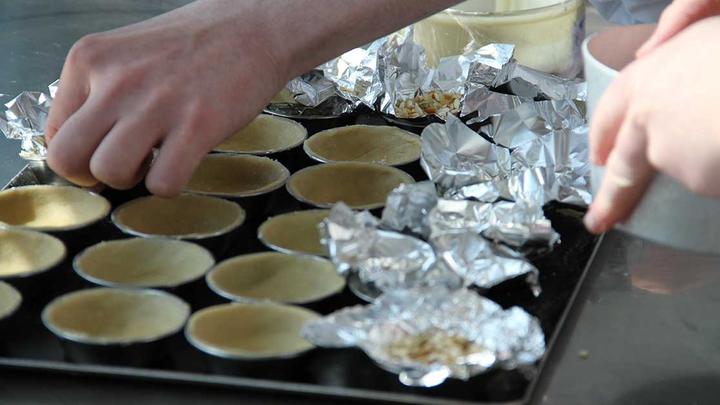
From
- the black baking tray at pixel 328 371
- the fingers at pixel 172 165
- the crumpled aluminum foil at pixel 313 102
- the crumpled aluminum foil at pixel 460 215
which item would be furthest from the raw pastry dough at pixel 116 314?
the crumpled aluminum foil at pixel 313 102

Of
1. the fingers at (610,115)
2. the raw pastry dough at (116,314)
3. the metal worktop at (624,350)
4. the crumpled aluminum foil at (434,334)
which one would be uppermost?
the fingers at (610,115)

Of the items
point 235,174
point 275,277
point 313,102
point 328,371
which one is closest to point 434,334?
point 328,371

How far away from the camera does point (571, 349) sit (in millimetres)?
877

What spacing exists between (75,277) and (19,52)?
0.70 metres

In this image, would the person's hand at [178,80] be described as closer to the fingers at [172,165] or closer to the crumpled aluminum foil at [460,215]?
the fingers at [172,165]

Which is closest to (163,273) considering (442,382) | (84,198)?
(84,198)

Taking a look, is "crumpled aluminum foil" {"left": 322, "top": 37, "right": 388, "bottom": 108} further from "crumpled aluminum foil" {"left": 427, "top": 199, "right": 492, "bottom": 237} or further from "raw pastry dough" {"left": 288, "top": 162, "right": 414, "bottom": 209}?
"crumpled aluminum foil" {"left": 427, "top": 199, "right": 492, "bottom": 237}

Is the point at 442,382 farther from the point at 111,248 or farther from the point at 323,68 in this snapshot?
the point at 323,68

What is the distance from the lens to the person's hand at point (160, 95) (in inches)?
39.4

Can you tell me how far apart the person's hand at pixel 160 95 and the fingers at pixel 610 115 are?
380 millimetres

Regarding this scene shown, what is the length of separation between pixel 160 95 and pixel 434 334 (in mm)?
355

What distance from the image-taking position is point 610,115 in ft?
2.50

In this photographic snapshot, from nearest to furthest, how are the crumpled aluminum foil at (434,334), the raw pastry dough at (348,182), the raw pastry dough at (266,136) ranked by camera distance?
1. the crumpled aluminum foil at (434,334)
2. the raw pastry dough at (348,182)
3. the raw pastry dough at (266,136)

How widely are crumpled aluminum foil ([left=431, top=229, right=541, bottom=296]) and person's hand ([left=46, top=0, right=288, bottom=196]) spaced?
0.24 meters
